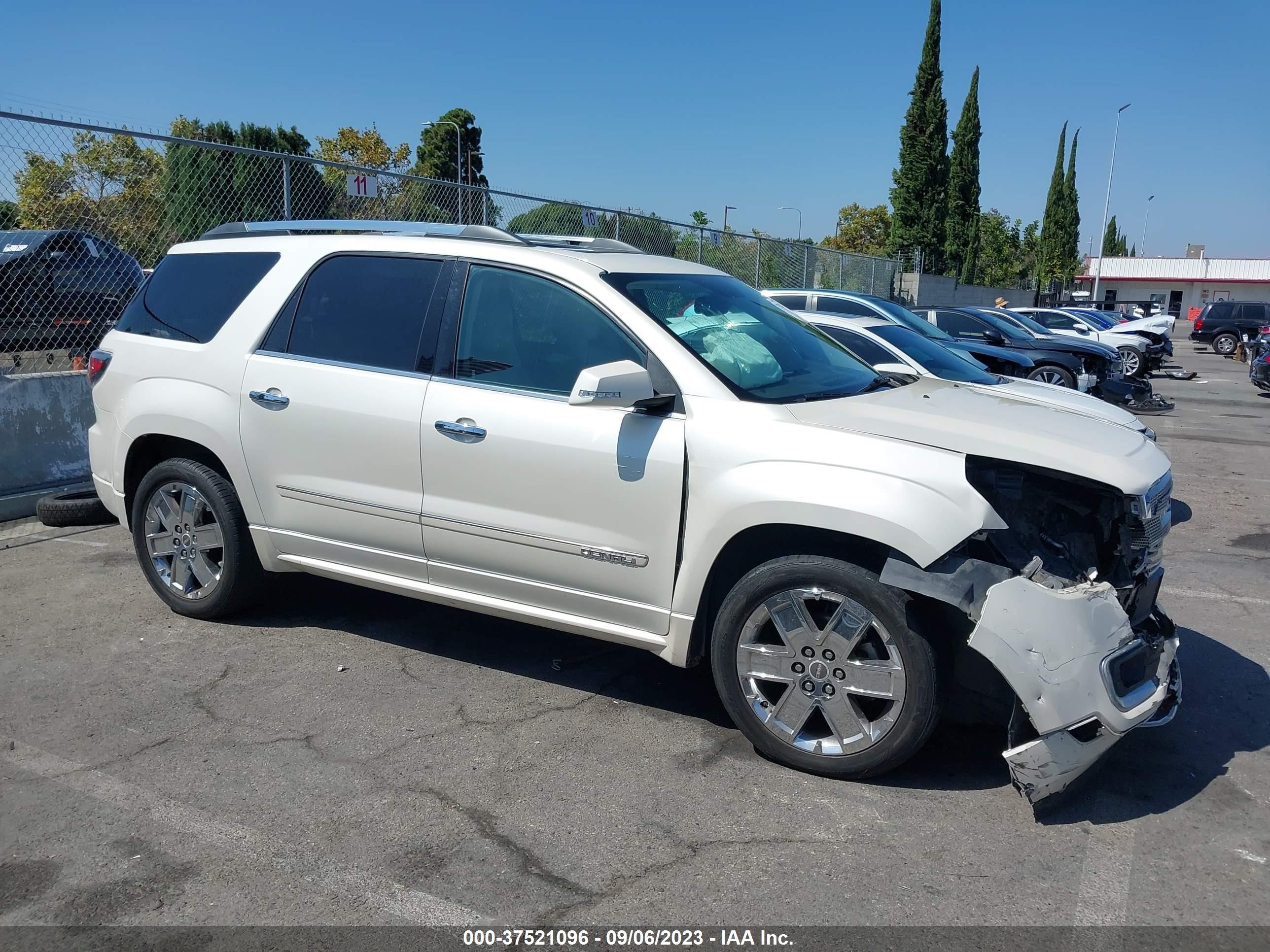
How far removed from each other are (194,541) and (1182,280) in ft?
326

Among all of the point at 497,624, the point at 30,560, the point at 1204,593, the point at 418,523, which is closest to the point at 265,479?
the point at 418,523

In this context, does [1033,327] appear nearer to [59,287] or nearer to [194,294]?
[59,287]

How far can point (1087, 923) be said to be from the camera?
114 inches

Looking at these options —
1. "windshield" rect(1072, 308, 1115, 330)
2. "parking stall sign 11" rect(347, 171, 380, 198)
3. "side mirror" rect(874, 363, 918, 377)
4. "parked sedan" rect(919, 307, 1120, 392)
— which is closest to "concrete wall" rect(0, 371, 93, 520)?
"parking stall sign 11" rect(347, 171, 380, 198)

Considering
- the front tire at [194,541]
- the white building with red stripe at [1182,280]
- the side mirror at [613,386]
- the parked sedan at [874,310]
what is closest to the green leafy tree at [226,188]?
the front tire at [194,541]

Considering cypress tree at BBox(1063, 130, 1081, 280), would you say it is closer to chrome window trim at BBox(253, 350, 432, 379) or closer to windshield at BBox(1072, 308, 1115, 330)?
windshield at BBox(1072, 308, 1115, 330)

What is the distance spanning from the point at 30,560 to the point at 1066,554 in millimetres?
6036

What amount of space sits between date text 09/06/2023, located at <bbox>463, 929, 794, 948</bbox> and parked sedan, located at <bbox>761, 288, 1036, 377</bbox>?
376 inches

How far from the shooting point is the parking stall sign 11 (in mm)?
10047

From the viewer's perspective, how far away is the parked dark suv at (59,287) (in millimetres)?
7629

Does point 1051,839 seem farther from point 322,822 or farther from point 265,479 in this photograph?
point 265,479

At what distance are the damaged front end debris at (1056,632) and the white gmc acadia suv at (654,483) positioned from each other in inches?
0.4

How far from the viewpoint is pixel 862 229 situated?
74938 millimetres

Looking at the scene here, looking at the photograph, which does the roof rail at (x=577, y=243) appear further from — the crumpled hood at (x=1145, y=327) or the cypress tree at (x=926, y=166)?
the cypress tree at (x=926, y=166)
